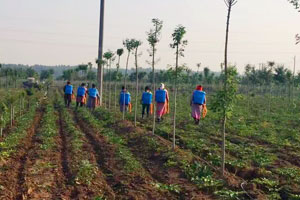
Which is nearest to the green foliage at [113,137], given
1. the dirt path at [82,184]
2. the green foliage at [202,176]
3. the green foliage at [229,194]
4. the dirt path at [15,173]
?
the dirt path at [82,184]

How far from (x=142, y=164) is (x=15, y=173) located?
3.14 m

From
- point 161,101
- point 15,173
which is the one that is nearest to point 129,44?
point 161,101

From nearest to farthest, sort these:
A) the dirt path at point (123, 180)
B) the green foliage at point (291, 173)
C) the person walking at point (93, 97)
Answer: the dirt path at point (123, 180), the green foliage at point (291, 173), the person walking at point (93, 97)

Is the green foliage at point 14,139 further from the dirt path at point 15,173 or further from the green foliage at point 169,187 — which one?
the green foliage at point 169,187

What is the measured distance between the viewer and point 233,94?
9594 mm

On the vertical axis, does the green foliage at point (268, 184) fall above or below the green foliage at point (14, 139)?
below

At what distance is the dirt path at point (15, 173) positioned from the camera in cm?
788

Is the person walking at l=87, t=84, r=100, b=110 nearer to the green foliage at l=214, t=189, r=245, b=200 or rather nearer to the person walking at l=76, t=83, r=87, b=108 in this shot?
the person walking at l=76, t=83, r=87, b=108

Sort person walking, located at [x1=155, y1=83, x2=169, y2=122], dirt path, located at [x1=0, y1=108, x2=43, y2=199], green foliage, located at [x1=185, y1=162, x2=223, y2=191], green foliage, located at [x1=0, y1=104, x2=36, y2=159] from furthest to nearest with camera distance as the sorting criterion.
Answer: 1. person walking, located at [x1=155, y1=83, x2=169, y2=122]
2. green foliage, located at [x1=0, y1=104, x2=36, y2=159]
3. green foliage, located at [x1=185, y1=162, x2=223, y2=191]
4. dirt path, located at [x1=0, y1=108, x2=43, y2=199]

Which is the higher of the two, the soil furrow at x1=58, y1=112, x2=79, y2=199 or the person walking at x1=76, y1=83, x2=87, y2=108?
the person walking at x1=76, y1=83, x2=87, y2=108

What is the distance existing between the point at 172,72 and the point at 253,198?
645 cm

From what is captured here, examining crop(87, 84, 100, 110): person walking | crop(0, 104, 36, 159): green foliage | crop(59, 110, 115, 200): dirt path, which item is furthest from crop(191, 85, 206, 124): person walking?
crop(87, 84, 100, 110): person walking

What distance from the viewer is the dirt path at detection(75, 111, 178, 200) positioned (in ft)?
26.9

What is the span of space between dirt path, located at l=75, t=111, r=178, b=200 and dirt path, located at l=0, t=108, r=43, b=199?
1821 millimetres
